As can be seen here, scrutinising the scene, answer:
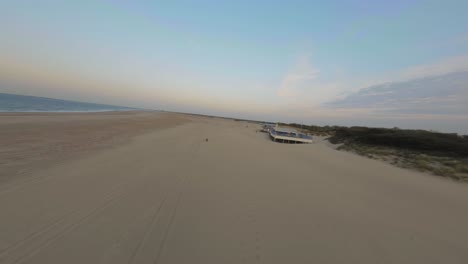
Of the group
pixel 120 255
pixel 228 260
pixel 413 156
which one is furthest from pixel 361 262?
pixel 413 156

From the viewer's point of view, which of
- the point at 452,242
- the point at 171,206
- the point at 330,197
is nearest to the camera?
A: the point at 452,242

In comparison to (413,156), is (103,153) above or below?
below

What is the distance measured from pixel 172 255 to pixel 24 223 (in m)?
2.56

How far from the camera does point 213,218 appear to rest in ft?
11.4

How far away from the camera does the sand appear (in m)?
2.55

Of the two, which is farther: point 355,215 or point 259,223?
point 355,215

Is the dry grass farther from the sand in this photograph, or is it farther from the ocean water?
the ocean water

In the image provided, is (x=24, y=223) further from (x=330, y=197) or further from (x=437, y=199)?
(x=437, y=199)

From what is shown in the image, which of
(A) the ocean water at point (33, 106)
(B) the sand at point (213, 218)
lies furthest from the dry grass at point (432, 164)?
(A) the ocean water at point (33, 106)

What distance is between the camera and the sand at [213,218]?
2.55 m

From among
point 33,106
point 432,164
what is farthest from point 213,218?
point 33,106

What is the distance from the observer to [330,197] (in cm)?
489

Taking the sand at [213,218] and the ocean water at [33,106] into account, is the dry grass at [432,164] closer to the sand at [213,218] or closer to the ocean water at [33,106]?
the sand at [213,218]

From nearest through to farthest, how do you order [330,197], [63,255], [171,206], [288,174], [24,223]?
[63,255]
[24,223]
[171,206]
[330,197]
[288,174]
